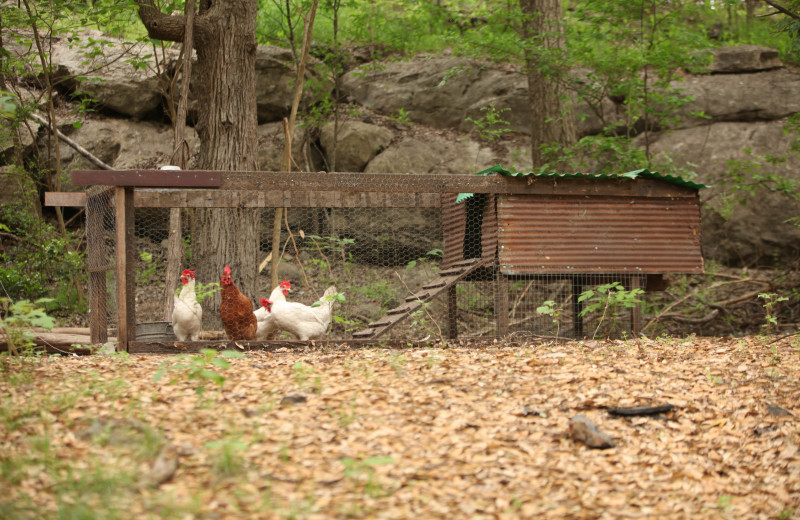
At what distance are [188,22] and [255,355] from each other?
4296 millimetres

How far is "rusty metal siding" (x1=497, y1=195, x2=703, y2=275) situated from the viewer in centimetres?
639

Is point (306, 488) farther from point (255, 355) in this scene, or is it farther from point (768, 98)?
point (768, 98)

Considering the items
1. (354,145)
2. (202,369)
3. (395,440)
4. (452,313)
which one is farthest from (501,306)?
(354,145)

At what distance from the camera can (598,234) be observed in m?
6.59

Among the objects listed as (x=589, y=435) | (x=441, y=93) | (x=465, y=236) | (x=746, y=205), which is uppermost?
(x=441, y=93)

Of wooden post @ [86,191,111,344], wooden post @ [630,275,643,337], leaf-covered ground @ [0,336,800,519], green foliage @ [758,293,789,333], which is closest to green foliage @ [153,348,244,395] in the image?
leaf-covered ground @ [0,336,800,519]

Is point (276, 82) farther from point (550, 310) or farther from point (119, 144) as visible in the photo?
point (550, 310)

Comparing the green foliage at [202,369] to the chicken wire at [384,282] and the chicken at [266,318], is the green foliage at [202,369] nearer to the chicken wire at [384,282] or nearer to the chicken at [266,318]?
the chicken at [266,318]

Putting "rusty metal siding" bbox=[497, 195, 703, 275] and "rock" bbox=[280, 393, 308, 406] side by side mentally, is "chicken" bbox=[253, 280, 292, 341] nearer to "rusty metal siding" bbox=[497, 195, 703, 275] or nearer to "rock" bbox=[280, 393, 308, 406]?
"rusty metal siding" bbox=[497, 195, 703, 275]

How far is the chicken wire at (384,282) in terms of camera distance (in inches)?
269

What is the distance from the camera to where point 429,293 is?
657 centimetres

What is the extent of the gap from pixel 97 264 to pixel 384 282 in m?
4.03

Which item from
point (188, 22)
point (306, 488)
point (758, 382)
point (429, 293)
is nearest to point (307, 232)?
point (188, 22)

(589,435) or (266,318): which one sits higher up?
(266,318)
